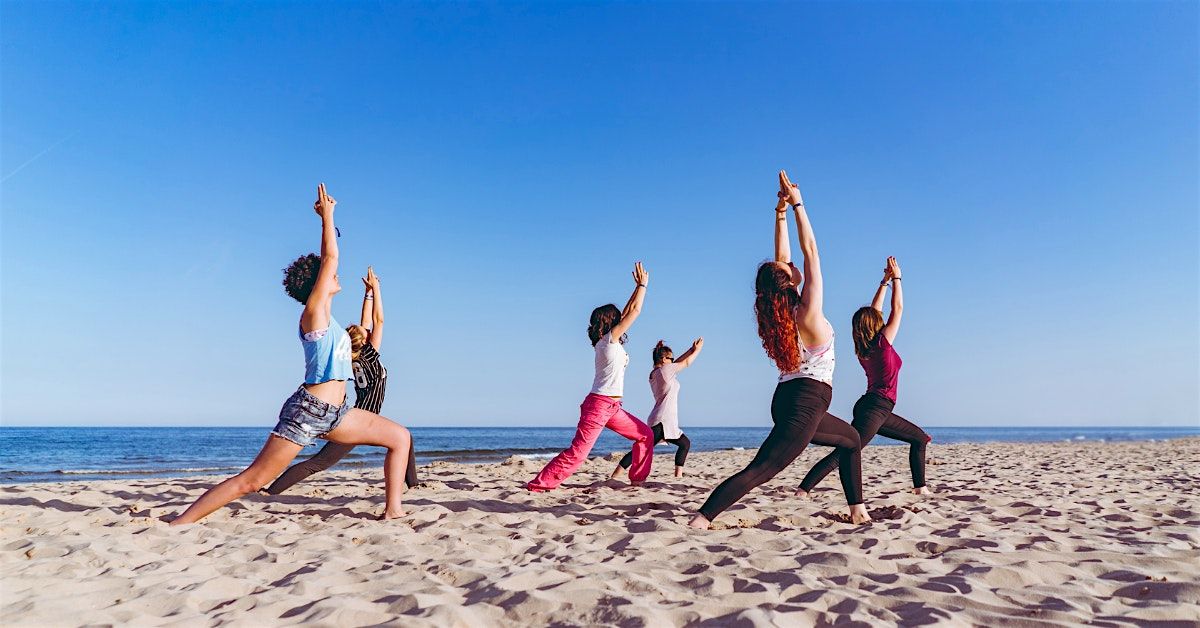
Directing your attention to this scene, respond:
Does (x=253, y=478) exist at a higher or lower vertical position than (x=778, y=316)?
lower

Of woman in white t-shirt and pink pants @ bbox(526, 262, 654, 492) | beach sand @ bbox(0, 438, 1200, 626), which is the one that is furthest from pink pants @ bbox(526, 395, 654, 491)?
beach sand @ bbox(0, 438, 1200, 626)

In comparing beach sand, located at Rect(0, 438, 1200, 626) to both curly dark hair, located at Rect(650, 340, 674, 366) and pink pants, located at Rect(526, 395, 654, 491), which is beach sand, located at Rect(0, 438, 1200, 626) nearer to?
pink pants, located at Rect(526, 395, 654, 491)

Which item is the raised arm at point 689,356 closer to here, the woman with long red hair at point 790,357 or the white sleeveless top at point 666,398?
the white sleeveless top at point 666,398

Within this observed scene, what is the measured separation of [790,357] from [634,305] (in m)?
1.79

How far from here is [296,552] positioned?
4027 millimetres

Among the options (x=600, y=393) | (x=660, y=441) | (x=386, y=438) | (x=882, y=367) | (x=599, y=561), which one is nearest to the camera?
(x=599, y=561)

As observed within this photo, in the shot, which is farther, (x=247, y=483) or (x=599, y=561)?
(x=247, y=483)

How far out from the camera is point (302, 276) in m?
4.65

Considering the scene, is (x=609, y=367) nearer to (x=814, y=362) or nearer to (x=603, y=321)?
(x=603, y=321)

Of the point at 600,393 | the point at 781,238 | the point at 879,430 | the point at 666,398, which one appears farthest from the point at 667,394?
the point at 781,238

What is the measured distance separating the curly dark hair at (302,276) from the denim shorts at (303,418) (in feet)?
2.06

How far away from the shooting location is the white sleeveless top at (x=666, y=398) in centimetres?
827

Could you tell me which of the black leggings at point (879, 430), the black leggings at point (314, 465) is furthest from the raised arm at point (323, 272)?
the black leggings at point (879, 430)

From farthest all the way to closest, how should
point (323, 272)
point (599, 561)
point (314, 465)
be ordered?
point (314, 465) < point (323, 272) < point (599, 561)
